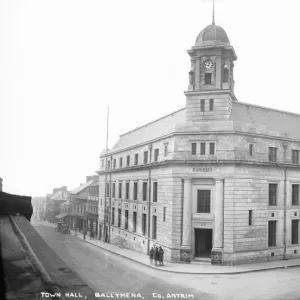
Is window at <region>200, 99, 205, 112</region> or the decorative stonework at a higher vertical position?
window at <region>200, 99, 205, 112</region>

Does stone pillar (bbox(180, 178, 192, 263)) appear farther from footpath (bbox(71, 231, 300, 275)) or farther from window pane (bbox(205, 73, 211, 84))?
window pane (bbox(205, 73, 211, 84))

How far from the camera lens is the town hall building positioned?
2867cm

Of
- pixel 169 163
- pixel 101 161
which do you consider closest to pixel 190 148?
pixel 169 163

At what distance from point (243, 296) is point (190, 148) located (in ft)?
44.9

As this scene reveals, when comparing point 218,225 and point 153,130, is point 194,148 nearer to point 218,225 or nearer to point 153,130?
point 218,225

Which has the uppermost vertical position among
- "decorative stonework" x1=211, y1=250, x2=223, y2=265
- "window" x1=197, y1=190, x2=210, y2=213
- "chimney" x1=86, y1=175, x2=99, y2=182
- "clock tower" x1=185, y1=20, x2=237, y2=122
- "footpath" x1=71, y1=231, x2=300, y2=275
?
"clock tower" x1=185, y1=20, x2=237, y2=122

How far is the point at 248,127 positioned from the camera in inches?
1164

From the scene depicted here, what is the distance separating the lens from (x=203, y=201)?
29375 mm

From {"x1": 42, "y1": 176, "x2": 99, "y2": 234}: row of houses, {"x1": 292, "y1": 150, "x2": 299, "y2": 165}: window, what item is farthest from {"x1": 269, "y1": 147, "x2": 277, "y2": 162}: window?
{"x1": 42, "y1": 176, "x2": 99, "y2": 234}: row of houses

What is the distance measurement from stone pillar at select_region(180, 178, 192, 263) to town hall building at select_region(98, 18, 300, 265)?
0.08m

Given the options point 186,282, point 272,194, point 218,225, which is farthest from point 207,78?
point 186,282

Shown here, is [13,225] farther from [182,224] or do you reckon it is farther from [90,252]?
[90,252]

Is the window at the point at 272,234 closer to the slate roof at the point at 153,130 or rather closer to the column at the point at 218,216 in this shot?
the column at the point at 218,216

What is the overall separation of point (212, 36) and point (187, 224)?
1773 cm
